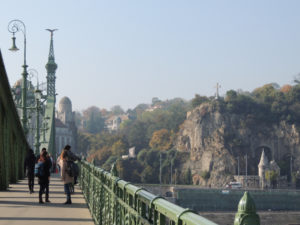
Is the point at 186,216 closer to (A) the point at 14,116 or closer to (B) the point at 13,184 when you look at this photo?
(A) the point at 14,116

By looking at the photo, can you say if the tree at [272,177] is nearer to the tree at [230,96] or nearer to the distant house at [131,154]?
the tree at [230,96]

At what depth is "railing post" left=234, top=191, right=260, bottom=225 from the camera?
217 cm

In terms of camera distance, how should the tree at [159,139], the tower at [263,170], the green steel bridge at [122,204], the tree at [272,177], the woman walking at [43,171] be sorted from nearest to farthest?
→ the green steel bridge at [122,204], the woman walking at [43,171], the tree at [272,177], the tower at [263,170], the tree at [159,139]

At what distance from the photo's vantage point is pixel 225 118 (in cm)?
14962

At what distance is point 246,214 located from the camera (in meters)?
2.21

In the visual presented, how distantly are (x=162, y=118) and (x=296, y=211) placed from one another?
7651 centimetres

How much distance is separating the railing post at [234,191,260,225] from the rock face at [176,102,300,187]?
140370 millimetres

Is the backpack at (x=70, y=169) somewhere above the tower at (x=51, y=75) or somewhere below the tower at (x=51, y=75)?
below

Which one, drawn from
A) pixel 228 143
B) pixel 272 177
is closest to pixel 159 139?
pixel 228 143

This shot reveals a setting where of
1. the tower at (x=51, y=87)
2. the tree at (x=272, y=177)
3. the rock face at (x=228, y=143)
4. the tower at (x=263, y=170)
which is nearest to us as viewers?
the tower at (x=51, y=87)

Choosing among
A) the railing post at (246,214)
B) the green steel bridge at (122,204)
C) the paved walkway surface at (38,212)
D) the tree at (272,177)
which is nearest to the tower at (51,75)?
the green steel bridge at (122,204)

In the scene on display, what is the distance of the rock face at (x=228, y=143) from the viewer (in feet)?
474

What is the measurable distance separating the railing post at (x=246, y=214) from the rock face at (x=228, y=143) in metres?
140

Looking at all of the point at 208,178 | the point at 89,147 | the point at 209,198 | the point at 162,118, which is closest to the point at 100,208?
the point at 209,198
